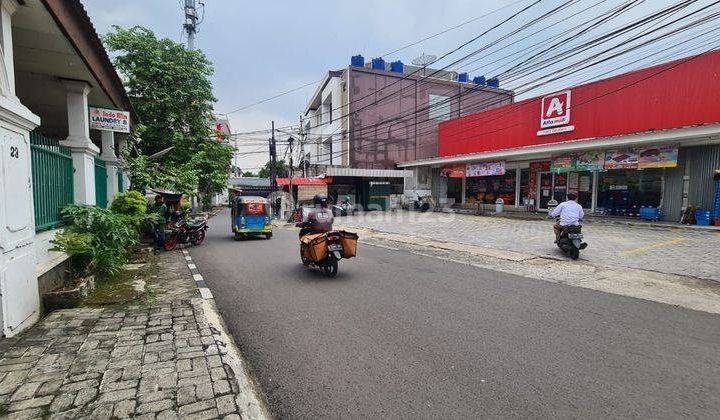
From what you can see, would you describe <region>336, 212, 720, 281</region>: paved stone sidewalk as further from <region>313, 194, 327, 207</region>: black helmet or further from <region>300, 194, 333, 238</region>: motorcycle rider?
<region>313, 194, 327, 207</region>: black helmet

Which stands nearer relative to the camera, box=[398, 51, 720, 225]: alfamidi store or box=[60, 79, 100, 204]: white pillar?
box=[60, 79, 100, 204]: white pillar

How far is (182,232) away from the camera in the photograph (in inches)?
436

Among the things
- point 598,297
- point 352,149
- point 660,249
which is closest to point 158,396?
point 598,297

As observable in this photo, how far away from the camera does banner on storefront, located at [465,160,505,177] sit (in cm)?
1991

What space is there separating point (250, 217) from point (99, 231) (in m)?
6.84

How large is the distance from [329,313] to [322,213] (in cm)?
296

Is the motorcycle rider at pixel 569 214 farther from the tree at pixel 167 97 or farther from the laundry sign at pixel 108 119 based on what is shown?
the tree at pixel 167 97

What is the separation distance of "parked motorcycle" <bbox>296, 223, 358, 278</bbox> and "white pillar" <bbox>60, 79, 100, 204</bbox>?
4285 millimetres

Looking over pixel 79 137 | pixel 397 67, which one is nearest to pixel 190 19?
pixel 397 67

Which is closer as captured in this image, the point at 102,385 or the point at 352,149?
the point at 102,385

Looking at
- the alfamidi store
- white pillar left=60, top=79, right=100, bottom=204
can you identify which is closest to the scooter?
the alfamidi store

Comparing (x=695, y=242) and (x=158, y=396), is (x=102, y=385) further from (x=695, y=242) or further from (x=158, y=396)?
(x=695, y=242)

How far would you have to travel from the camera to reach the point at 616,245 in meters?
10.2

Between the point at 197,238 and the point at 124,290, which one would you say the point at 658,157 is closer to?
the point at 197,238
